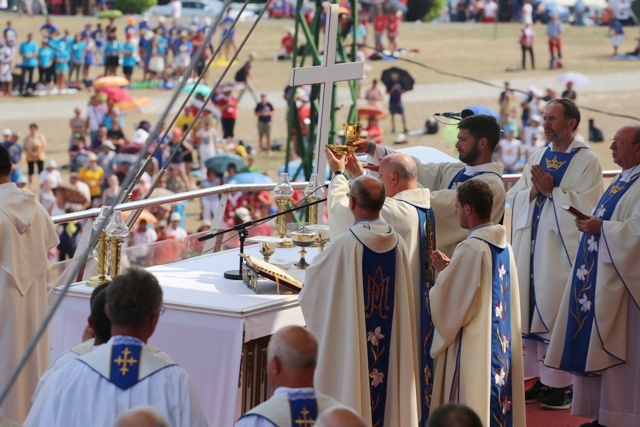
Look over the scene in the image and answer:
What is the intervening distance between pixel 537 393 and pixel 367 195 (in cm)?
214

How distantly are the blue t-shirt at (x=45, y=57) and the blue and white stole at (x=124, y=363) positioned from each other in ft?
78.8

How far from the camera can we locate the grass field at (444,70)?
87.2 feet

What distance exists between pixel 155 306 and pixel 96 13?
104ft

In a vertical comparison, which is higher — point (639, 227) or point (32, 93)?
point (639, 227)

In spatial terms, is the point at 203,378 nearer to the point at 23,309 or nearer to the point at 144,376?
the point at 23,309

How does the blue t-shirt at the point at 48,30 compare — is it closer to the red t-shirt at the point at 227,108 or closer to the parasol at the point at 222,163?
the red t-shirt at the point at 227,108

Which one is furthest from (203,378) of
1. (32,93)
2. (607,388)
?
(32,93)

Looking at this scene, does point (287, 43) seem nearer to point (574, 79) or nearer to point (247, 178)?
point (574, 79)

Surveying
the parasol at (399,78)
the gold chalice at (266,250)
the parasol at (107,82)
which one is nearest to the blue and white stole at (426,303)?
the gold chalice at (266,250)

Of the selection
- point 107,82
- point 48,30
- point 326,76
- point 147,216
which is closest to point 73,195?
point 147,216

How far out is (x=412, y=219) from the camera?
5.04m

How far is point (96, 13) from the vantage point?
3369 centimetres

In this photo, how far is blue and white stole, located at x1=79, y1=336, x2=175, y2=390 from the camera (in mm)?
3215

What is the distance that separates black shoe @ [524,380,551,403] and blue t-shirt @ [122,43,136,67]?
74.5 ft
